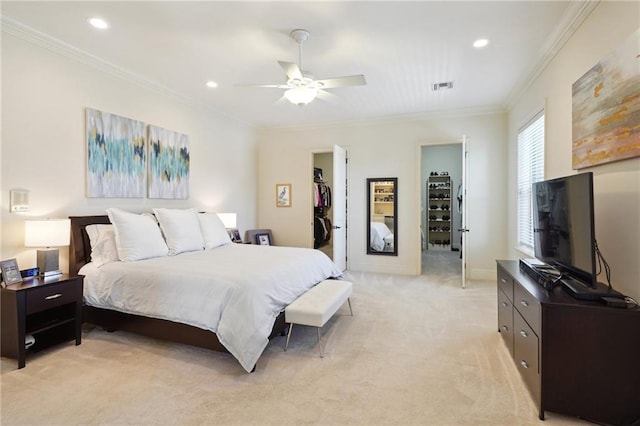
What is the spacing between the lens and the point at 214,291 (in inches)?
98.5

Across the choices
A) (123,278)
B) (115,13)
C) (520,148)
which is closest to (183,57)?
(115,13)

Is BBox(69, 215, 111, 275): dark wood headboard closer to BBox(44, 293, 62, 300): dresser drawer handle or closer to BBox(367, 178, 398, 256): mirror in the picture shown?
BBox(44, 293, 62, 300): dresser drawer handle

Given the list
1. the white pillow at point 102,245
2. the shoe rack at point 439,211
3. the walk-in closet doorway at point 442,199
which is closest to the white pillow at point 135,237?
the white pillow at point 102,245

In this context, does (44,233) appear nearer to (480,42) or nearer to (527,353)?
(527,353)

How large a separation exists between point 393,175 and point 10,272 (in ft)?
16.9

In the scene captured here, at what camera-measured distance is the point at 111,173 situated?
3.57 metres

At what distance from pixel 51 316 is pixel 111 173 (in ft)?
5.23

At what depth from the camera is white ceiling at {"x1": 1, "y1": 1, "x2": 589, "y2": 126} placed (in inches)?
99.2

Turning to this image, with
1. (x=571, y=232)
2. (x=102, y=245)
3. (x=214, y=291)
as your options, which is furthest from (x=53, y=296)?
(x=571, y=232)

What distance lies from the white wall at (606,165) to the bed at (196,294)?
246cm

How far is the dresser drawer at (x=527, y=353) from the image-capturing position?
6.26ft

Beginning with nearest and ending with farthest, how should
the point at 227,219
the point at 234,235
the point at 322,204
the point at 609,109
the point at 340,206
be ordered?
the point at 609,109 < the point at 227,219 < the point at 234,235 < the point at 340,206 < the point at 322,204

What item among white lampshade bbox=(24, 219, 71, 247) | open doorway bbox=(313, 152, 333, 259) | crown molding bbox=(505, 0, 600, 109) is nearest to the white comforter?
white lampshade bbox=(24, 219, 71, 247)

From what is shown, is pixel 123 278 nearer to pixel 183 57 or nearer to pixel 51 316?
pixel 51 316
